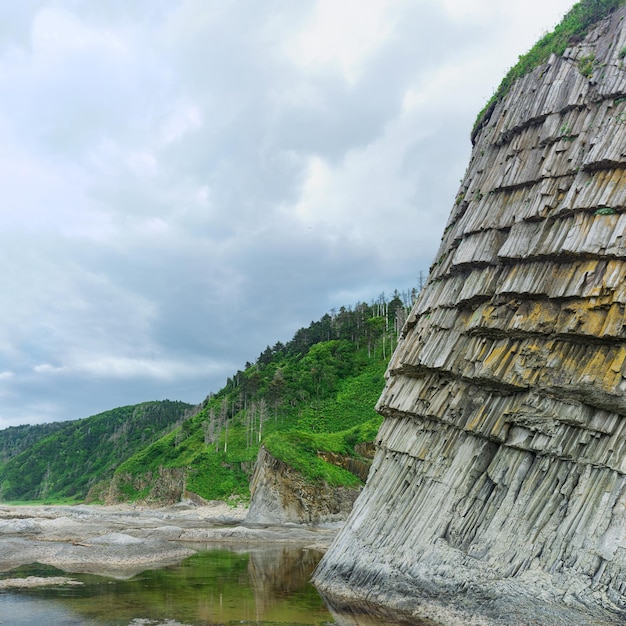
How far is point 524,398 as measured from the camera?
24.1 m

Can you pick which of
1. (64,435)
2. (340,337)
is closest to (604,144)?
(340,337)

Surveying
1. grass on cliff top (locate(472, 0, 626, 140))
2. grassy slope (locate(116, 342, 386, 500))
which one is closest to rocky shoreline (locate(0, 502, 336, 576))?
grassy slope (locate(116, 342, 386, 500))

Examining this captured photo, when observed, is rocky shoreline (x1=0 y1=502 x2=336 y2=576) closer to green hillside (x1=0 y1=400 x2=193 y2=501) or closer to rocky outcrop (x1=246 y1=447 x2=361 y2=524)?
rocky outcrop (x1=246 y1=447 x2=361 y2=524)

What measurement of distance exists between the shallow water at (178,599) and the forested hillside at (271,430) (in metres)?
33.3

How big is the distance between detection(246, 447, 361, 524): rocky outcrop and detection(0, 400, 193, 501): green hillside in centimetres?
9530

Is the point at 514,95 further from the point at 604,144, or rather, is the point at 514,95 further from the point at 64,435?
the point at 64,435

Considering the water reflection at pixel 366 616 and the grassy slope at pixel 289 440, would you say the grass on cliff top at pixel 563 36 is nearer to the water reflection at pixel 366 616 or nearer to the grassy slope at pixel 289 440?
the water reflection at pixel 366 616

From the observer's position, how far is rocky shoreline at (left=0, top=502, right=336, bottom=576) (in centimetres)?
3494

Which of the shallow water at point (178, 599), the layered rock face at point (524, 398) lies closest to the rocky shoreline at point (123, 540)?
the shallow water at point (178, 599)

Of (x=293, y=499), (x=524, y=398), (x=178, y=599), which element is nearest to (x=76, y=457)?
(x=293, y=499)

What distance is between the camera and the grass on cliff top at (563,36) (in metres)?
33.0

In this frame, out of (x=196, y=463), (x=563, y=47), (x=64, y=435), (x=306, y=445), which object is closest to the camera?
(x=563, y=47)

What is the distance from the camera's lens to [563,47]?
3344 centimetres

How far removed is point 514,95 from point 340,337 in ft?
335
